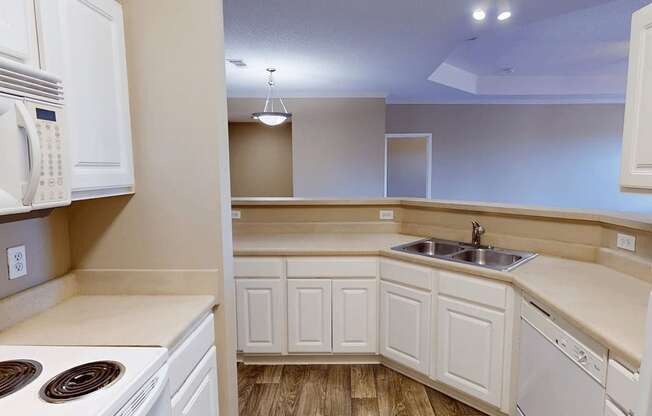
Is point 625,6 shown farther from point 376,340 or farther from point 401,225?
point 376,340

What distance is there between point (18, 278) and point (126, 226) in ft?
1.38

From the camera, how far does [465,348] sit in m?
2.15

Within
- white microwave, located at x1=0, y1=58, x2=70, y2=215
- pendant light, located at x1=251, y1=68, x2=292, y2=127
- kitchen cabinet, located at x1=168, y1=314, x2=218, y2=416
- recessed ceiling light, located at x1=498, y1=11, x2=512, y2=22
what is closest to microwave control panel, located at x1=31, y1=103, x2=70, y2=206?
white microwave, located at x1=0, y1=58, x2=70, y2=215

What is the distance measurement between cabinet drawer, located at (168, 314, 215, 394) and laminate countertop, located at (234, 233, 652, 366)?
3.19ft

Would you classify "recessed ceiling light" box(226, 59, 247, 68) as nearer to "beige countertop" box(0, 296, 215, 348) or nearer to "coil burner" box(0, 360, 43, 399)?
"beige countertop" box(0, 296, 215, 348)

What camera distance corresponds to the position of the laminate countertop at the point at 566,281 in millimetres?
1294

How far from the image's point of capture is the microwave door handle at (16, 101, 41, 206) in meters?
0.94

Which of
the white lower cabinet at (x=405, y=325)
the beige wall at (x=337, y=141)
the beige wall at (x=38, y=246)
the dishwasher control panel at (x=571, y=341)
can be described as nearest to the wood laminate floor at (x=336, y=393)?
the white lower cabinet at (x=405, y=325)

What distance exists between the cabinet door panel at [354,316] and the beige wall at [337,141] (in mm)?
3558

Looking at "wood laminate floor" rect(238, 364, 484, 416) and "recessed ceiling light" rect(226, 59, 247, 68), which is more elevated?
"recessed ceiling light" rect(226, 59, 247, 68)

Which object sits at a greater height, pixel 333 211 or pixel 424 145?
pixel 424 145

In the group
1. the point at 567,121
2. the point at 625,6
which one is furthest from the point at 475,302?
the point at 567,121

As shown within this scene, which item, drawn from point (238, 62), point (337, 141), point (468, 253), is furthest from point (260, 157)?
point (468, 253)

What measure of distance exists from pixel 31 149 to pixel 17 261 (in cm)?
67
